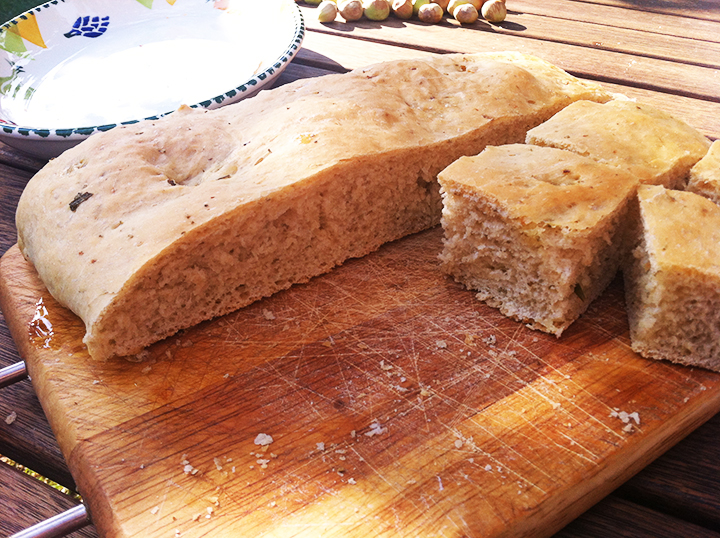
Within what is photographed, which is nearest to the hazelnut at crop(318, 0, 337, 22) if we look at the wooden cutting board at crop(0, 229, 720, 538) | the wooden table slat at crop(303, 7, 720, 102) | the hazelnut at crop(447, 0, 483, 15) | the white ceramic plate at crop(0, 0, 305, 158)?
the wooden table slat at crop(303, 7, 720, 102)

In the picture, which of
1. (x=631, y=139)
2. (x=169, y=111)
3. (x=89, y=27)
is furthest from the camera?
(x=89, y=27)

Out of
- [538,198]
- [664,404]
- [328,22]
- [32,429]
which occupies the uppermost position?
[328,22]

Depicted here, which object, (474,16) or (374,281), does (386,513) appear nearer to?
(374,281)

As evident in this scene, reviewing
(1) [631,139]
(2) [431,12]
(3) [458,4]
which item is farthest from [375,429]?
(3) [458,4]

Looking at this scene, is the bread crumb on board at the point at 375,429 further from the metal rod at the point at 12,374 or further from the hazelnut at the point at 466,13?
the hazelnut at the point at 466,13

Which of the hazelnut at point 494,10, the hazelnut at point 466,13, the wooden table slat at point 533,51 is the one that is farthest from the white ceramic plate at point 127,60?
the hazelnut at point 494,10

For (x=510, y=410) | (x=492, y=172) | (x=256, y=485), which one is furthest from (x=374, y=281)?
(x=256, y=485)

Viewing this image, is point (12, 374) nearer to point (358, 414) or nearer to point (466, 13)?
point (358, 414)
